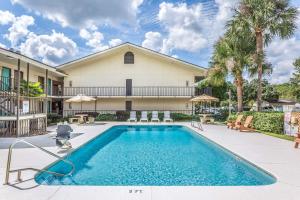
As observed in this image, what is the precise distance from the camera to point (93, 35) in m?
24.3

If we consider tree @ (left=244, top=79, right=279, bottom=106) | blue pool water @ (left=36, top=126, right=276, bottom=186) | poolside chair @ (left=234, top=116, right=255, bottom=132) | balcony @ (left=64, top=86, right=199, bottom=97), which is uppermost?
tree @ (left=244, top=79, right=279, bottom=106)

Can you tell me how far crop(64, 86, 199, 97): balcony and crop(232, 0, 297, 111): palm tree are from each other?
931 cm

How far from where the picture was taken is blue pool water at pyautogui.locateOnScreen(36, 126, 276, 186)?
620 centimetres

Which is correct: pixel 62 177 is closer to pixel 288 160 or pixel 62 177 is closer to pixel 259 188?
pixel 259 188

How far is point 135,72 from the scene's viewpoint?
26.3 m

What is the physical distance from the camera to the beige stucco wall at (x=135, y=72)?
26297 millimetres

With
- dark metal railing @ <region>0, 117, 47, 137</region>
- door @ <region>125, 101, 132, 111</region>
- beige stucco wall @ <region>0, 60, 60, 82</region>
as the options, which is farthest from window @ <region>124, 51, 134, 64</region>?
dark metal railing @ <region>0, 117, 47, 137</region>

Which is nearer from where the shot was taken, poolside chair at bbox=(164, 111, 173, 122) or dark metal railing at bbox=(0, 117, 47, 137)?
dark metal railing at bbox=(0, 117, 47, 137)

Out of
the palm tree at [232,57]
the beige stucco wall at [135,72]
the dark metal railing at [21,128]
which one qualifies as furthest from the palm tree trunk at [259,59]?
the dark metal railing at [21,128]

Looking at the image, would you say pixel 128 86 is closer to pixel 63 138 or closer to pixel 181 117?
pixel 181 117

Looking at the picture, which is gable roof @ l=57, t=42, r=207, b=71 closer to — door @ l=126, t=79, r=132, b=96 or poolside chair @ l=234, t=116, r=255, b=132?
door @ l=126, t=79, r=132, b=96

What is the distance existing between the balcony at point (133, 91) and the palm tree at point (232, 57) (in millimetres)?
4790

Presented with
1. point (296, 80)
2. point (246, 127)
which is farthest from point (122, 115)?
point (296, 80)

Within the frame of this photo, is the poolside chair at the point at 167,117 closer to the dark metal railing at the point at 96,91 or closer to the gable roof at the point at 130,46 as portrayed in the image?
the dark metal railing at the point at 96,91
